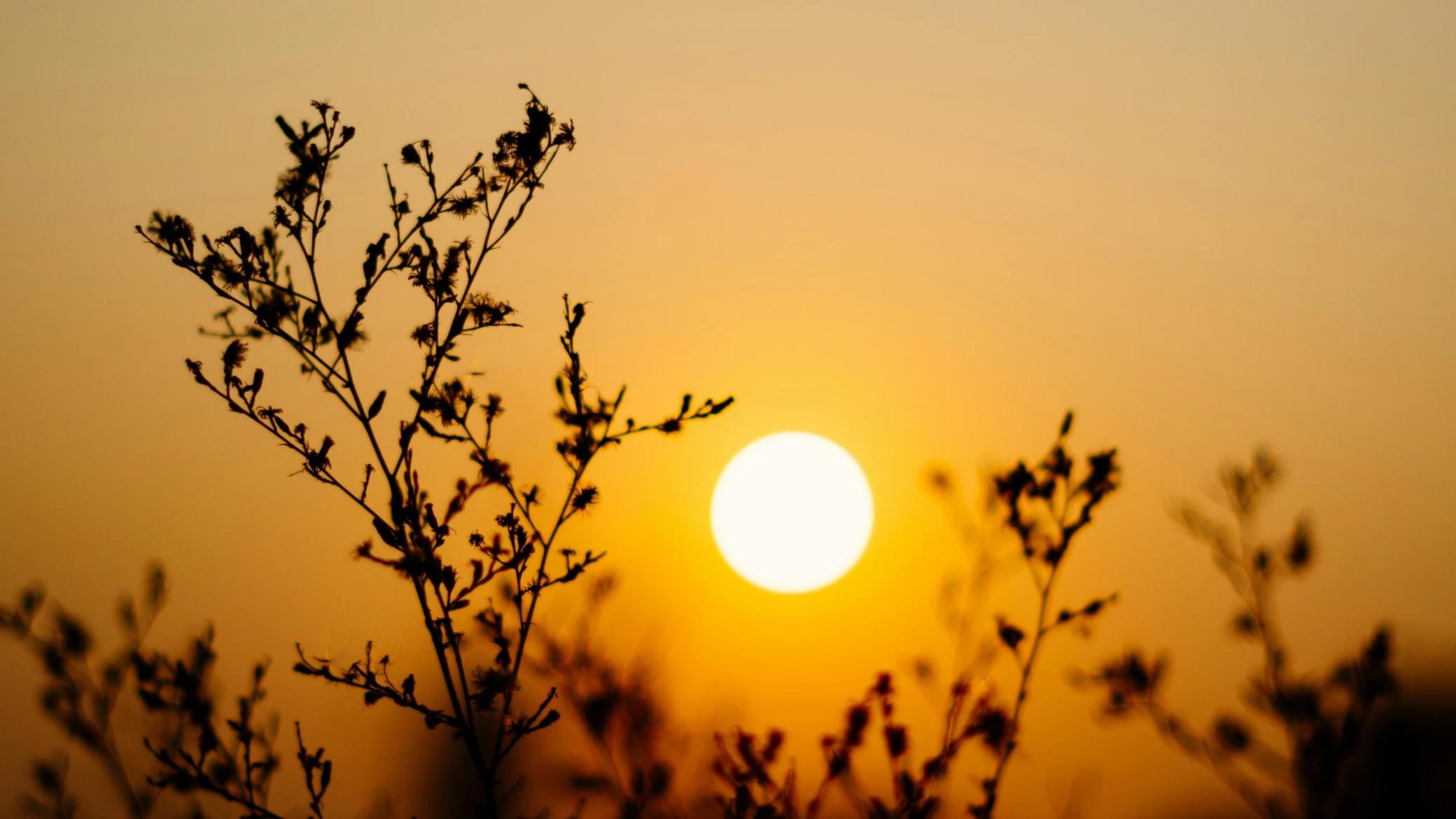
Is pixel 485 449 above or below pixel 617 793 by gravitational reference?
above

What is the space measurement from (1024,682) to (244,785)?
2.98m

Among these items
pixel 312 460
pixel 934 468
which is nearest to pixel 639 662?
pixel 934 468

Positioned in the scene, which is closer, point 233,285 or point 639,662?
point 233,285

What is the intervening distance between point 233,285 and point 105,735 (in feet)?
7.90

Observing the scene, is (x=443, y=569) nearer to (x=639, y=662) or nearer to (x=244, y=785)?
(x=244, y=785)

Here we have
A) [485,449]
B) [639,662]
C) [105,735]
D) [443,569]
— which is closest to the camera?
[443,569]

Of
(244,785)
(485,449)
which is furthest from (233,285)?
(244,785)

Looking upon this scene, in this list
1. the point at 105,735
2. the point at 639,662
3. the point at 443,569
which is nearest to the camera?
the point at 443,569

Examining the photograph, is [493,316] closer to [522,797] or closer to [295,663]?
[295,663]

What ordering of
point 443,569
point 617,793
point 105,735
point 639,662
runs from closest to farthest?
point 443,569, point 105,735, point 617,793, point 639,662

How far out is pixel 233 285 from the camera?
14.4 ft

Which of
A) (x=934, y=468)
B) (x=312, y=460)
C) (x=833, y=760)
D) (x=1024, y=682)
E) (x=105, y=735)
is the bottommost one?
(x=105, y=735)

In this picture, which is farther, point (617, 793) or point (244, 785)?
point (617, 793)

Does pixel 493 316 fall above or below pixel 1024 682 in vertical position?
above
